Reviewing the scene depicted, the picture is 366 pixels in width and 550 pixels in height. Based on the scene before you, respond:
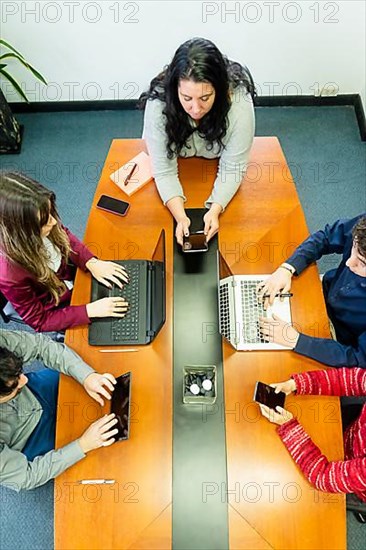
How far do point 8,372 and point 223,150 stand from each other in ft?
3.35

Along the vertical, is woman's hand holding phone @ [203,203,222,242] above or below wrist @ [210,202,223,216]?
below

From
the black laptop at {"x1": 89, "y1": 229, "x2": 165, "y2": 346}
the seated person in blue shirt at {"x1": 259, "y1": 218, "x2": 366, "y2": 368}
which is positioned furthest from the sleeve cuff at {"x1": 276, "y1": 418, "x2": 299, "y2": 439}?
the black laptop at {"x1": 89, "y1": 229, "x2": 165, "y2": 346}

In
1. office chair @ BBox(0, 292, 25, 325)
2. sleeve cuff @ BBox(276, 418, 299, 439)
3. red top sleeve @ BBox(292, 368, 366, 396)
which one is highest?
office chair @ BBox(0, 292, 25, 325)

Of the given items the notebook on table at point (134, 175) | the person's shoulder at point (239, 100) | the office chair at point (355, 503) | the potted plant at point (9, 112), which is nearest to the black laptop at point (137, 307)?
the notebook on table at point (134, 175)

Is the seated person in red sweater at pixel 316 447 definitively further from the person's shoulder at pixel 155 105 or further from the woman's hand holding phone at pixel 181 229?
the person's shoulder at pixel 155 105

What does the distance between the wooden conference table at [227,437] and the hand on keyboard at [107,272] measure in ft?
0.19

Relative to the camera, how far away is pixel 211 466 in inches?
57.1

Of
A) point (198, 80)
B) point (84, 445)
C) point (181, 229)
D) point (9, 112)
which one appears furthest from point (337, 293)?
point (9, 112)

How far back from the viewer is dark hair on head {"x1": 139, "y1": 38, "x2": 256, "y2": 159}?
154 cm

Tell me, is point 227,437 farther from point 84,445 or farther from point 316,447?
point 84,445

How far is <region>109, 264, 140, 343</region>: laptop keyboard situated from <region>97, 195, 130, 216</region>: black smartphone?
0.75 feet

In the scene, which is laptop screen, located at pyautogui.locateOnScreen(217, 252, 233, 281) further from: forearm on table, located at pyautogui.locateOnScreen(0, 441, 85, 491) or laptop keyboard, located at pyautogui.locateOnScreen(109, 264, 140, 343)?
forearm on table, located at pyautogui.locateOnScreen(0, 441, 85, 491)

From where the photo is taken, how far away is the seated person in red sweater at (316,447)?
A: 4.51ft

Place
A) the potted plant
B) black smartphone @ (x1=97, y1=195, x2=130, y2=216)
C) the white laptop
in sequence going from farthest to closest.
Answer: the potted plant < black smartphone @ (x1=97, y1=195, x2=130, y2=216) < the white laptop
